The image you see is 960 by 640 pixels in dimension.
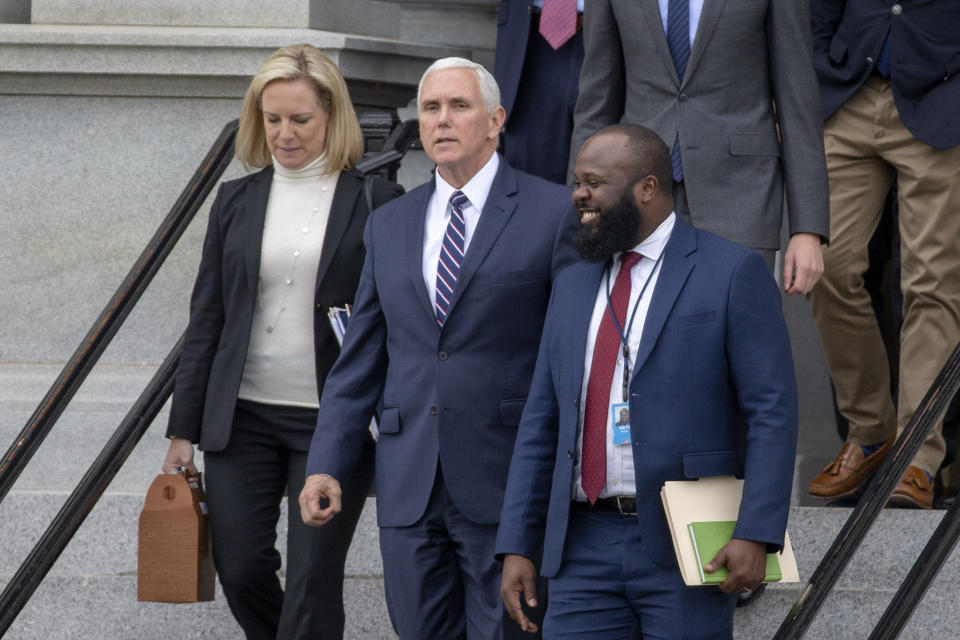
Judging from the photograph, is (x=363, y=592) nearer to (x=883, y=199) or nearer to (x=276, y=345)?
(x=276, y=345)

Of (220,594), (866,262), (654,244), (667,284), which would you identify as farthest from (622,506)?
(866,262)

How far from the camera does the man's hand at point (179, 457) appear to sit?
14.6ft

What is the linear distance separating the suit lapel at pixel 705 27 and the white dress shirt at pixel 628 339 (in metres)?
0.94

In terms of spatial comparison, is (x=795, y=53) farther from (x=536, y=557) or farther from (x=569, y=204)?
(x=536, y=557)

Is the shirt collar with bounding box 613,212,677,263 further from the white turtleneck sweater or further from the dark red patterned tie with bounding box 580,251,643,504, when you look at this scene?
the white turtleneck sweater

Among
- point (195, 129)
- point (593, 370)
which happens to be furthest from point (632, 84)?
point (195, 129)

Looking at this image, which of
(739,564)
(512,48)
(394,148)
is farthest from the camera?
(512,48)

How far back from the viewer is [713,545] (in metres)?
3.19

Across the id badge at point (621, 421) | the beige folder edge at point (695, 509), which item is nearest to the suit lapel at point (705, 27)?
the id badge at point (621, 421)

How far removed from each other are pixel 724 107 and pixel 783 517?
4.97 ft

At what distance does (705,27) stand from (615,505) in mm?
1583

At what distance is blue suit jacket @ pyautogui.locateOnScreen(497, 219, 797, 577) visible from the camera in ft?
10.7

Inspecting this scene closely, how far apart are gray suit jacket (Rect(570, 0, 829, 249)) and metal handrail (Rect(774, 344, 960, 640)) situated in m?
0.52

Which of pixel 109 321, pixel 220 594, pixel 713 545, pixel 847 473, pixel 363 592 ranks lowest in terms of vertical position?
pixel 220 594
